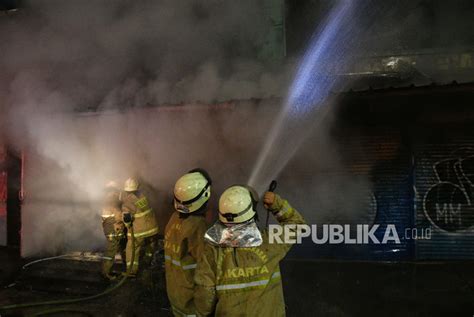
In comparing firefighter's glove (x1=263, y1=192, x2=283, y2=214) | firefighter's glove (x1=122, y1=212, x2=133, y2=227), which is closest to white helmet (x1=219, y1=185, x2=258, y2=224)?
firefighter's glove (x1=263, y1=192, x2=283, y2=214)

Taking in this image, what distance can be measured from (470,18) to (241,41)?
5.06m

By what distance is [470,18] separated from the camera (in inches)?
292

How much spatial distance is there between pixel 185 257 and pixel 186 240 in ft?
0.59

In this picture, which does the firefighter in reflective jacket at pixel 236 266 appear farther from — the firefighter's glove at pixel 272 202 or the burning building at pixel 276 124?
the burning building at pixel 276 124

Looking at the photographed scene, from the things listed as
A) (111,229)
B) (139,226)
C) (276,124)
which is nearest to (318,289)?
(276,124)

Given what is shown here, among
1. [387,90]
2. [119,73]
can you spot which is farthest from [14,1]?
[387,90]

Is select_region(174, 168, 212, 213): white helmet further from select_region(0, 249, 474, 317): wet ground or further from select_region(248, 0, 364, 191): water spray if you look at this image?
select_region(248, 0, 364, 191): water spray

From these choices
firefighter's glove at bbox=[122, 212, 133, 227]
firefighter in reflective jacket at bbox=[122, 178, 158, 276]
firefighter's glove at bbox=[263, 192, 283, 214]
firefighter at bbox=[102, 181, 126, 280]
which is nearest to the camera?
firefighter's glove at bbox=[263, 192, 283, 214]

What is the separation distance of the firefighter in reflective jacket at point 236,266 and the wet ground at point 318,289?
2361 mm

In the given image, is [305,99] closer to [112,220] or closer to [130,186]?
[130,186]

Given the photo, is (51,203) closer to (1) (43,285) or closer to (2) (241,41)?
(1) (43,285)

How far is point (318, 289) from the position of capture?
5246 mm

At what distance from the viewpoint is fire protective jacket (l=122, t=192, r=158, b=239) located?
579 centimetres

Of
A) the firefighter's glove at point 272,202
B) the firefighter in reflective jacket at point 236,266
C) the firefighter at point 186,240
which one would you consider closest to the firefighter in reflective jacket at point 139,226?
the firefighter at point 186,240
